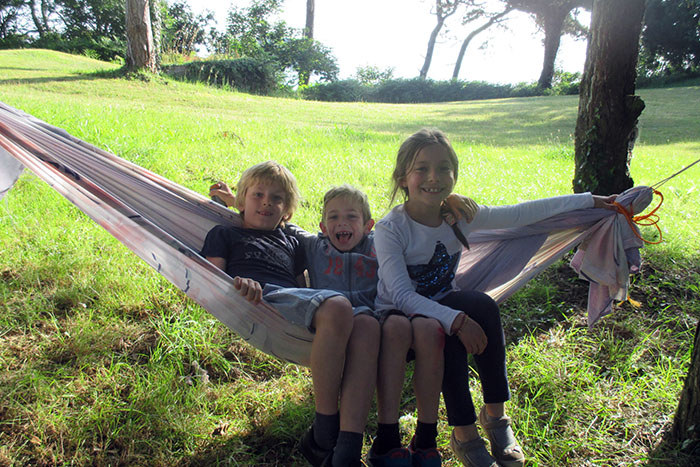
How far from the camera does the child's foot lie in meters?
1.60

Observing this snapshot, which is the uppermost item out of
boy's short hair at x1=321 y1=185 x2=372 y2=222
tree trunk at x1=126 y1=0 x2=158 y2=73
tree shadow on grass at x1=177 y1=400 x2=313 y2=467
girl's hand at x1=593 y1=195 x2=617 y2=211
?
tree trunk at x1=126 y1=0 x2=158 y2=73

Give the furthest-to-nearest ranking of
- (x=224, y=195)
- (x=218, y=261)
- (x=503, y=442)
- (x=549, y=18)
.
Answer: (x=549, y=18), (x=224, y=195), (x=218, y=261), (x=503, y=442)

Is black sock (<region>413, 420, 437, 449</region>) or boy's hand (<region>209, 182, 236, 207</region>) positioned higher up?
boy's hand (<region>209, 182, 236, 207</region>)

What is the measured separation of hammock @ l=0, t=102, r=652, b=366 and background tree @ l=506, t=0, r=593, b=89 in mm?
18648

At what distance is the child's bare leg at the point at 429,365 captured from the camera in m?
1.52

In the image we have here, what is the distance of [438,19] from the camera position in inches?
907

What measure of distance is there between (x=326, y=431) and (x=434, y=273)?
26.4 inches

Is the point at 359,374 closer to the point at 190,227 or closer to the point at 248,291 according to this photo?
the point at 248,291

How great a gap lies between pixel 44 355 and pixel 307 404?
1.13 meters

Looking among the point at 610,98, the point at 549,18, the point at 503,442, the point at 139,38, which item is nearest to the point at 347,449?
the point at 503,442

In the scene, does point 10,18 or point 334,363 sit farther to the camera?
point 10,18

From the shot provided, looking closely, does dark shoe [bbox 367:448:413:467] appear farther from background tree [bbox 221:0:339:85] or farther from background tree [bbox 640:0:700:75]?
background tree [bbox 640:0:700:75]

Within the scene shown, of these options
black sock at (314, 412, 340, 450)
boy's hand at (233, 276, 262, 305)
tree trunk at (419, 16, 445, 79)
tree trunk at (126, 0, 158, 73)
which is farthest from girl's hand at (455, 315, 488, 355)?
tree trunk at (419, 16, 445, 79)

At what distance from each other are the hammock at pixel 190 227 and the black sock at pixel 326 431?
20 centimetres
